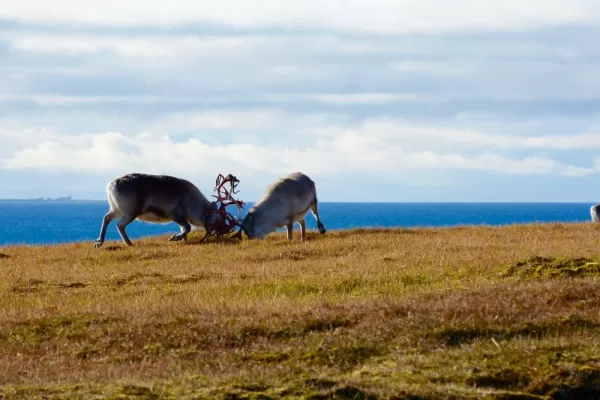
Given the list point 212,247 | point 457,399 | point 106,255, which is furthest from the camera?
point 212,247

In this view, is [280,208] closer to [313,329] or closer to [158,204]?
[158,204]

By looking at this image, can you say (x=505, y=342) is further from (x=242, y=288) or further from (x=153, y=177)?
(x=153, y=177)

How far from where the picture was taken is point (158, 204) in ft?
96.7

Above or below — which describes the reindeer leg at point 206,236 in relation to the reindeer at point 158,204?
below

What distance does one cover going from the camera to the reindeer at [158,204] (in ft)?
95.3

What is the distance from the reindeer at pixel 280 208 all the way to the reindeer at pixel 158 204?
4.85 ft

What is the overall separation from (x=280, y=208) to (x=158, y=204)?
12.2ft

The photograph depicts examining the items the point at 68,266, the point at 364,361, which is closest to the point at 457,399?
the point at 364,361

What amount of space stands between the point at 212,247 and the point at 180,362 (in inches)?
611

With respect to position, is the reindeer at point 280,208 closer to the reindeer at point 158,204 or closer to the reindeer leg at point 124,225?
the reindeer at point 158,204

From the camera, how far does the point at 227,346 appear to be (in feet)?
40.1

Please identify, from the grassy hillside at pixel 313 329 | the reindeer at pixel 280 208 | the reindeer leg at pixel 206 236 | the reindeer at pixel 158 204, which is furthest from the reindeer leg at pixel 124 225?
the grassy hillside at pixel 313 329

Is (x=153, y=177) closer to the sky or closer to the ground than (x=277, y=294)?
closer to the sky

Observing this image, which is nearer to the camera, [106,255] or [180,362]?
[180,362]
